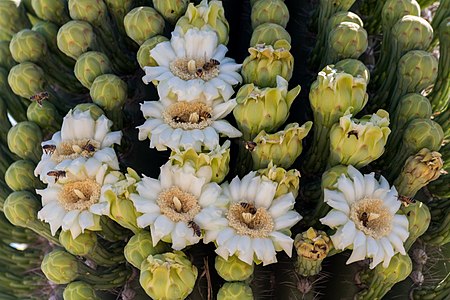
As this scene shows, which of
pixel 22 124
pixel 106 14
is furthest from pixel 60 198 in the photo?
pixel 106 14

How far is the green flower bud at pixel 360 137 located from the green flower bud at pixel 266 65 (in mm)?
168

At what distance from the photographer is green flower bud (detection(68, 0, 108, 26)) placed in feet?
5.44

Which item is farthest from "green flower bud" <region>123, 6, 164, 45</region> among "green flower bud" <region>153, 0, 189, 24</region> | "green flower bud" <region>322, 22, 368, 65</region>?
"green flower bud" <region>322, 22, 368, 65</region>

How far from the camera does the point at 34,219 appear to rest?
154 cm

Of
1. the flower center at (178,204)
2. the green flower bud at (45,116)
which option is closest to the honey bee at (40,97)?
the green flower bud at (45,116)

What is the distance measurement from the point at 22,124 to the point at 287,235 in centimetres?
69

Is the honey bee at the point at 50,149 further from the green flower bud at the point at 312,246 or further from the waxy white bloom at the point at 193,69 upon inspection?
the green flower bud at the point at 312,246

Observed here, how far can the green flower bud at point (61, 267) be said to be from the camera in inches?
56.8

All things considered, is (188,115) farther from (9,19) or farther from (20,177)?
(9,19)

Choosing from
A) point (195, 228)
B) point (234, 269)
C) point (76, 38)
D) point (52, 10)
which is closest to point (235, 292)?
point (234, 269)

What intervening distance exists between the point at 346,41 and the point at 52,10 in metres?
0.76

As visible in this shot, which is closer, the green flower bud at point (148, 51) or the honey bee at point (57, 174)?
the honey bee at point (57, 174)

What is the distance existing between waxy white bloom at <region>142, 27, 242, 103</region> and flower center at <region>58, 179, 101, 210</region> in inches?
9.3

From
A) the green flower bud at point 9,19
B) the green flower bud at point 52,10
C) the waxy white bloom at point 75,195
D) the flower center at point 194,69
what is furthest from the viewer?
the green flower bud at point 9,19
